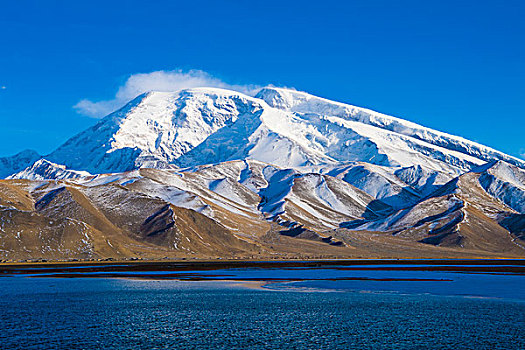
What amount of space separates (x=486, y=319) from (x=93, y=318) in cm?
5971

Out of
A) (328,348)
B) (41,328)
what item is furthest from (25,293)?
(328,348)

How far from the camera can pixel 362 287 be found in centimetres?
14938

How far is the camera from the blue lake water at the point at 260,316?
7369cm

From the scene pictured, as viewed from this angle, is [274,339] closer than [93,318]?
Yes

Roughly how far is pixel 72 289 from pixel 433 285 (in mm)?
89073

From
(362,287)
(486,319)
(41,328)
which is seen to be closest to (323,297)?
(362,287)

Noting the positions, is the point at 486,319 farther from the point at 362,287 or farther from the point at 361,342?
the point at 362,287

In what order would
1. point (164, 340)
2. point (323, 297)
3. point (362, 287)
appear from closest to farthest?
point (164, 340), point (323, 297), point (362, 287)

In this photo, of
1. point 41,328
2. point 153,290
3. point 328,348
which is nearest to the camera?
point 328,348

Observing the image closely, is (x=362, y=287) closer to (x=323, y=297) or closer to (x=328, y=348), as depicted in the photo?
(x=323, y=297)

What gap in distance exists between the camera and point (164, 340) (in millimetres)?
74875

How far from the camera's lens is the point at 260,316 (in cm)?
9569

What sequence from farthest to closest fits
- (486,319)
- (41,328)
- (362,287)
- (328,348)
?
1. (362,287)
2. (486,319)
3. (41,328)
4. (328,348)

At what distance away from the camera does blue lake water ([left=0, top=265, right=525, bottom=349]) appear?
7369 cm
